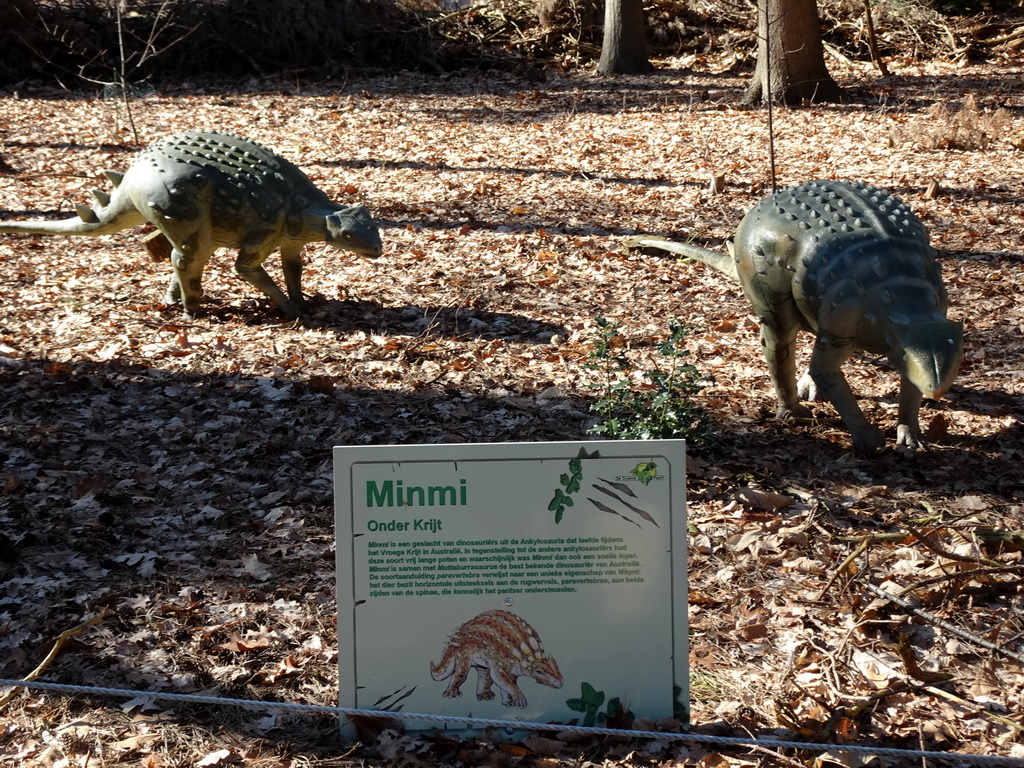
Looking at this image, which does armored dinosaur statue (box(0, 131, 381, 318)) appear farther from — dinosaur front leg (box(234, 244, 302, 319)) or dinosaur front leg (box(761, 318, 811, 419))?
dinosaur front leg (box(761, 318, 811, 419))

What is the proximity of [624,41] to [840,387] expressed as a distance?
12542mm

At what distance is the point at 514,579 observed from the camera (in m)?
3.02

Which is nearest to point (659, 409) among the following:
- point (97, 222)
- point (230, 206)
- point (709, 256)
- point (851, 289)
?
point (851, 289)

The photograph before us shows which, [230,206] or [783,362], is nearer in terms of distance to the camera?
[783,362]

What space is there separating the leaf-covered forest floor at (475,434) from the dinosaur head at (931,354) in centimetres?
75

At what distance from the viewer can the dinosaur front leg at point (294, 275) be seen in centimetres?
748

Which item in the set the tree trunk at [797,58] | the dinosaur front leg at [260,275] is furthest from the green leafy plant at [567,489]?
the tree trunk at [797,58]

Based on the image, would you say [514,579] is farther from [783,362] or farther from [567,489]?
[783,362]

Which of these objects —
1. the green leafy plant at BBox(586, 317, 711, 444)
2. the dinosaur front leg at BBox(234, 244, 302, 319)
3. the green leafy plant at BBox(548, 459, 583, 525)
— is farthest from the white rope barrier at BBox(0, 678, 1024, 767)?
the dinosaur front leg at BBox(234, 244, 302, 319)

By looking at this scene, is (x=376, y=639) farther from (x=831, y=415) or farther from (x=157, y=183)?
(x=157, y=183)

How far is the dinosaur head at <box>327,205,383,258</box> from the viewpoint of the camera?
269 inches

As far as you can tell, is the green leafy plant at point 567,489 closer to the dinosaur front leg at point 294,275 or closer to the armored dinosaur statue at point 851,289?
the armored dinosaur statue at point 851,289

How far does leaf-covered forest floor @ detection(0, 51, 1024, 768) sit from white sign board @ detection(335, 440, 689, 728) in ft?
0.99

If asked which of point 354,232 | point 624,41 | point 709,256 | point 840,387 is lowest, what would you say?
point 840,387
